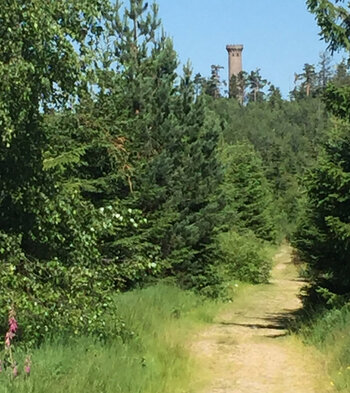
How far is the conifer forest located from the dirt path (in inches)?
3.2

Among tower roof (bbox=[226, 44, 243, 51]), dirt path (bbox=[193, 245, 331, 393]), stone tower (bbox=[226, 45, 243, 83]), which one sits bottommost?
dirt path (bbox=[193, 245, 331, 393])

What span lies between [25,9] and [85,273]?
321 cm

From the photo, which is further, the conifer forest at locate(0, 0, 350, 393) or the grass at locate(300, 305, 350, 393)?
the grass at locate(300, 305, 350, 393)

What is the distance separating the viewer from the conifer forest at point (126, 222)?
686 cm

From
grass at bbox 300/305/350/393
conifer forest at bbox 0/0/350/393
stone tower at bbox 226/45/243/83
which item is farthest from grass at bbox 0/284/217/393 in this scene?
stone tower at bbox 226/45/243/83

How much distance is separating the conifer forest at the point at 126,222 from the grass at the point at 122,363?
0.10ft

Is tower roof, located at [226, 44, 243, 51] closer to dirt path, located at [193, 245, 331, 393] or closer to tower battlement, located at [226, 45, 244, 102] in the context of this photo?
tower battlement, located at [226, 45, 244, 102]

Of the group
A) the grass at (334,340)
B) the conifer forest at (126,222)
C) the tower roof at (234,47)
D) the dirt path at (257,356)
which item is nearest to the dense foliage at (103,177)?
the conifer forest at (126,222)

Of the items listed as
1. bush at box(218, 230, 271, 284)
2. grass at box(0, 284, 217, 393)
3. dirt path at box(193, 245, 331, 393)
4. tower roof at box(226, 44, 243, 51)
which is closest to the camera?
grass at box(0, 284, 217, 393)

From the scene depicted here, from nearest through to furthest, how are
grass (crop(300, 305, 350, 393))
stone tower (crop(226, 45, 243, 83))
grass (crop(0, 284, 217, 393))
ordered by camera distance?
grass (crop(0, 284, 217, 393)) → grass (crop(300, 305, 350, 393)) → stone tower (crop(226, 45, 243, 83))

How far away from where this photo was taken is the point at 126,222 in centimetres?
844

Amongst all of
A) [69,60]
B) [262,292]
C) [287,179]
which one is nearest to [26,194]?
[69,60]

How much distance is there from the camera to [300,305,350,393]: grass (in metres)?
8.55

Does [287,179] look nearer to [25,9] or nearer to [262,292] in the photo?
[262,292]
